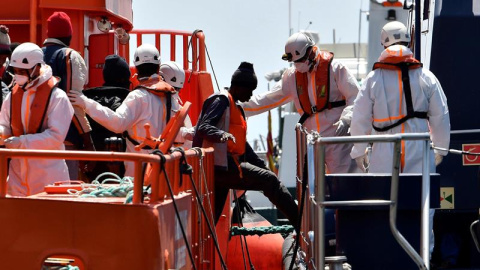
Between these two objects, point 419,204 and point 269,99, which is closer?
point 419,204

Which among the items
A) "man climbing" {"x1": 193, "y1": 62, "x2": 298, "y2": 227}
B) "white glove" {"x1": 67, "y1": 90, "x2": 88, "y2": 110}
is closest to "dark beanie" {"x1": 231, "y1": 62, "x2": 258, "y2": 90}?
"man climbing" {"x1": 193, "y1": 62, "x2": 298, "y2": 227}

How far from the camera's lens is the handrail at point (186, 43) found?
13492 mm

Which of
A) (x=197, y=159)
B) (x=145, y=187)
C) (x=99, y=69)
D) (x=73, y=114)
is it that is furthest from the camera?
(x=99, y=69)

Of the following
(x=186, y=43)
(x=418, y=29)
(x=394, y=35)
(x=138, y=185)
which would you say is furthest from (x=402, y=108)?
(x=186, y=43)

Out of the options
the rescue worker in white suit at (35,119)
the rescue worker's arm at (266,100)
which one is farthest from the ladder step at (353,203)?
the rescue worker's arm at (266,100)

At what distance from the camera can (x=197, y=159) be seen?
8.67 m

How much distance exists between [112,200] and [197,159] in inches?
56.2

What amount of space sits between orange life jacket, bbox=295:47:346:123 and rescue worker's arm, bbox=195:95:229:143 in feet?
2.80

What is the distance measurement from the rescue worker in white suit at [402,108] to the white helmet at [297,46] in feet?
4.87

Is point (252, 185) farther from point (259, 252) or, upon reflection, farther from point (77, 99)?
point (259, 252)

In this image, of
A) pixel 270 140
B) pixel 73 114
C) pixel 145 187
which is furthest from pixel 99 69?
pixel 270 140

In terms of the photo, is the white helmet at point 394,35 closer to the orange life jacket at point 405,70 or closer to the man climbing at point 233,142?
the orange life jacket at point 405,70

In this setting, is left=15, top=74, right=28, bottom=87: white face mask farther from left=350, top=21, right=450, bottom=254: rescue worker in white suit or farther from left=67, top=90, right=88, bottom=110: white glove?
left=350, top=21, right=450, bottom=254: rescue worker in white suit

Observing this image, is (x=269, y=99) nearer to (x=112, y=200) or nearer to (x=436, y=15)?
(x=436, y=15)
